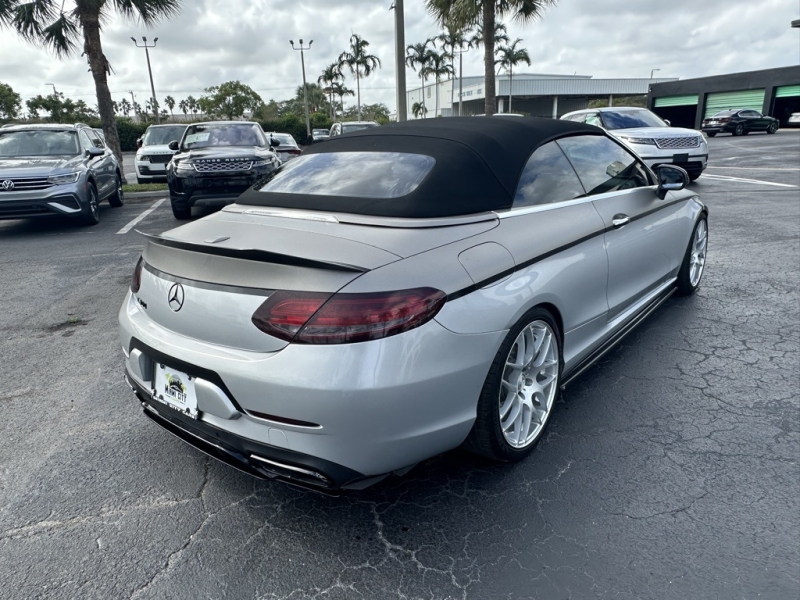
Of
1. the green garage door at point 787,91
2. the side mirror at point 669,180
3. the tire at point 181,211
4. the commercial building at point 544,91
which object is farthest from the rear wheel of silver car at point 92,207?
the commercial building at point 544,91

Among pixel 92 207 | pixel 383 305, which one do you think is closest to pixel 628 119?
pixel 92 207

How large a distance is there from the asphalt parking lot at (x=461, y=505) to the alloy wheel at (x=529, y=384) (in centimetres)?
18

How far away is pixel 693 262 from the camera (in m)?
4.97

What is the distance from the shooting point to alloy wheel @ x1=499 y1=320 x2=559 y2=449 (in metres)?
2.59

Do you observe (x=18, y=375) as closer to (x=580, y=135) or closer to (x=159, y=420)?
(x=159, y=420)

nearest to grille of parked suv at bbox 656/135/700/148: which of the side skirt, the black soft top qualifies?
the side skirt

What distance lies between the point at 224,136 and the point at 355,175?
8319 mm

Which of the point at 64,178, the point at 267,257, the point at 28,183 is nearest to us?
the point at 267,257

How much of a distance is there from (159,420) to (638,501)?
2096mm

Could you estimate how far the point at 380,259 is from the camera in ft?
7.00

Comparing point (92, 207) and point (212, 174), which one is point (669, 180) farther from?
point (92, 207)

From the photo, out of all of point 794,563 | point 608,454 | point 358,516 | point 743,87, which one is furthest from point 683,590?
point 743,87

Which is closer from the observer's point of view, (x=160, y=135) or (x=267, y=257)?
(x=267, y=257)

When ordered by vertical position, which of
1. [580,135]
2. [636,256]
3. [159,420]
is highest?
[580,135]
